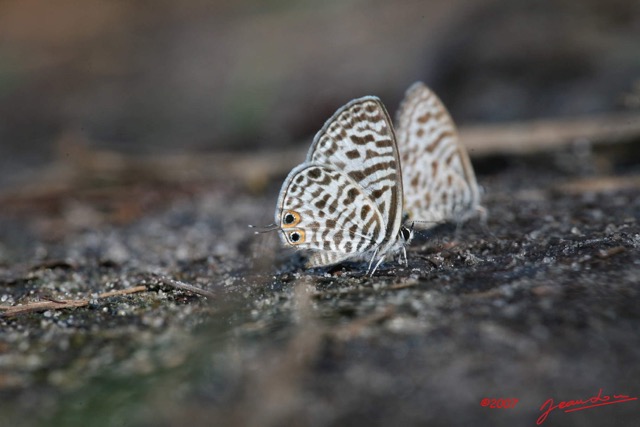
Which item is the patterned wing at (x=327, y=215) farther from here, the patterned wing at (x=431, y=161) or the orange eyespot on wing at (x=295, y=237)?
the patterned wing at (x=431, y=161)

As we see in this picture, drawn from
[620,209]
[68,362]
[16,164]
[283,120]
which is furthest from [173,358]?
[16,164]

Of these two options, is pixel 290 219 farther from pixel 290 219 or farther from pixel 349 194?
pixel 349 194

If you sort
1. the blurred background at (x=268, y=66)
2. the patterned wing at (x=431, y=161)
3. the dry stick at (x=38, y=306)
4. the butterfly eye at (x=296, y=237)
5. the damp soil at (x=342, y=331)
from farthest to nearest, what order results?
the blurred background at (x=268, y=66)
the patterned wing at (x=431, y=161)
the butterfly eye at (x=296, y=237)
the dry stick at (x=38, y=306)
the damp soil at (x=342, y=331)

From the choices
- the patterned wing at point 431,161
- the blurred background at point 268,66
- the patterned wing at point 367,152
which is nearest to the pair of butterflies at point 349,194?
the patterned wing at point 367,152

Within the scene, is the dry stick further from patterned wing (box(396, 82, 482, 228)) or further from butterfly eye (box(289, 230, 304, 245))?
patterned wing (box(396, 82, 482, 228))

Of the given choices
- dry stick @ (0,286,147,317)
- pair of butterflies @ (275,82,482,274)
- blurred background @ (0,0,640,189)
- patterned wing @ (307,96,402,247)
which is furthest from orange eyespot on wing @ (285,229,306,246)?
blurred background @ (0,0,640,189)

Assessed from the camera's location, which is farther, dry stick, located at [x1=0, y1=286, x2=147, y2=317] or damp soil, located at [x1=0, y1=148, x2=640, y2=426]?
dry stick, located at [x1=0, y1=286, x2=147, y2=317]
